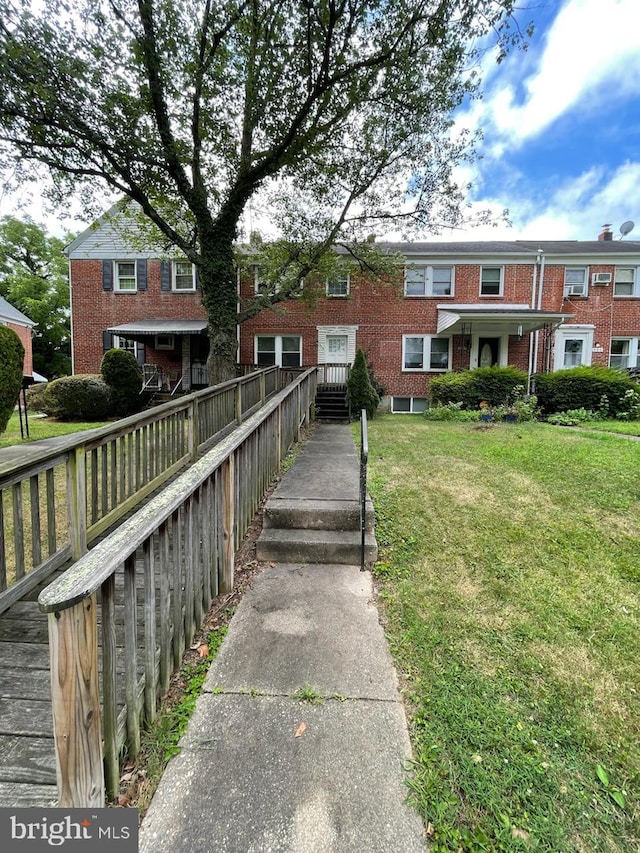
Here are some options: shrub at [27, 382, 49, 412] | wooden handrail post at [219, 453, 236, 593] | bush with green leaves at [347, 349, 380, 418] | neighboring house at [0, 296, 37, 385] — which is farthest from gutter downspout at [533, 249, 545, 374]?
neighboring house at [0, 296, 37, 385]

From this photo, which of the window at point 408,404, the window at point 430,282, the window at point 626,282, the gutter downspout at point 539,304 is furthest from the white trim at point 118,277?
the window at point 626,282

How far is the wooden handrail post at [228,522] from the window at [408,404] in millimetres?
13487

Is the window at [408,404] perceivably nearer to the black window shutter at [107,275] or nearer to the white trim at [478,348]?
the white trim at [478,348]

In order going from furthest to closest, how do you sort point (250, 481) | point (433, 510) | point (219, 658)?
point (433, 510), point (250, 481), point (219, 658)

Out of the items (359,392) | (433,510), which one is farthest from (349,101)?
(433,510)

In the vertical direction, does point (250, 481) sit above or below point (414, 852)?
above

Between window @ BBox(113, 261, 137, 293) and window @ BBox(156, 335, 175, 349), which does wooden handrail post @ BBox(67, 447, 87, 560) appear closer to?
window @ BBox(156, 335, 175, 349)

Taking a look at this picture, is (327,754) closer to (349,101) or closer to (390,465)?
(390,465)

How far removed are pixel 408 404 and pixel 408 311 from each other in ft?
12.5

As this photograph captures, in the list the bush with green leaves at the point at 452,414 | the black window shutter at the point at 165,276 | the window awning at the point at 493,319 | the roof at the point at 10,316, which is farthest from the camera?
the roof at the point at 10,316

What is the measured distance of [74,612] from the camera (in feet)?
3.85

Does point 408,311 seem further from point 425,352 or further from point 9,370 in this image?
point 9,370

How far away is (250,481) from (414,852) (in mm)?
2735

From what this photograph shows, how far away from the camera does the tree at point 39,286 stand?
27.4 m
